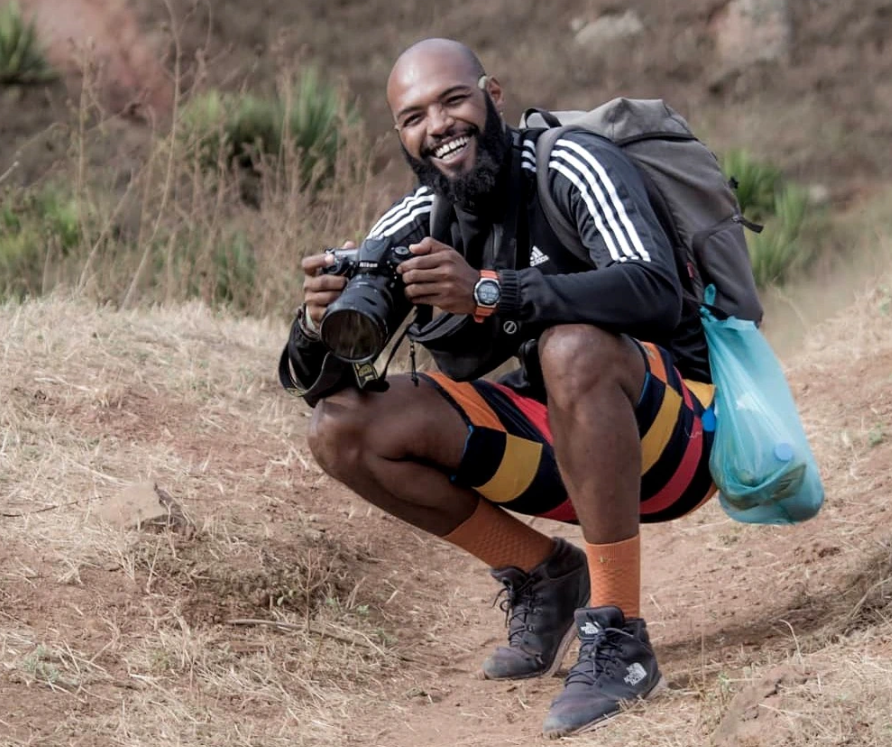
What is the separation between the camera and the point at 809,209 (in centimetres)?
1299

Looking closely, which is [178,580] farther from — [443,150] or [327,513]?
[443,150]

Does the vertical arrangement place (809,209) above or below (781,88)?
below

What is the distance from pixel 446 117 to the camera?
3.68 metres

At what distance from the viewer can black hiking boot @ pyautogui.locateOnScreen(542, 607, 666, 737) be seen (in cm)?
323

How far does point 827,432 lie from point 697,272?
6.73 feet

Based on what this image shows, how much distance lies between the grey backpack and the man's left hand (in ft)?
1.15

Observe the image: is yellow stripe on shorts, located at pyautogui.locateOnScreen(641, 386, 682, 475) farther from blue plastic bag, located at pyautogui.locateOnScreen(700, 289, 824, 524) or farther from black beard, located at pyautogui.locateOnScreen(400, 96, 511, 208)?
black beard, located at pyautogui.locateOnScreen(400, 96, 511, 208)

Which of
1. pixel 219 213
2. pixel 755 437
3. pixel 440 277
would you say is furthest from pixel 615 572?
pixel 219 213

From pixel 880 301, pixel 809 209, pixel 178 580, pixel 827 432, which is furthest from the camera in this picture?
pixel 809 209

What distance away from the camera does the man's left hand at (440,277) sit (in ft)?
10.7

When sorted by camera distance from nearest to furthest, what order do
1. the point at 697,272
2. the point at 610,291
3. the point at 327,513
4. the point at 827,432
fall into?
the point at 610,291 < the point at 697,272 < the point at 327,513 < the point at 827,432

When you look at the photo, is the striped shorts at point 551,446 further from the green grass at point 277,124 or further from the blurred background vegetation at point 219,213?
the green grass at point 277,124

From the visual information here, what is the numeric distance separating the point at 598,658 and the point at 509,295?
83 cm

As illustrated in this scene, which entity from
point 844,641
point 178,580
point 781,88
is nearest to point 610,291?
point 844,641
